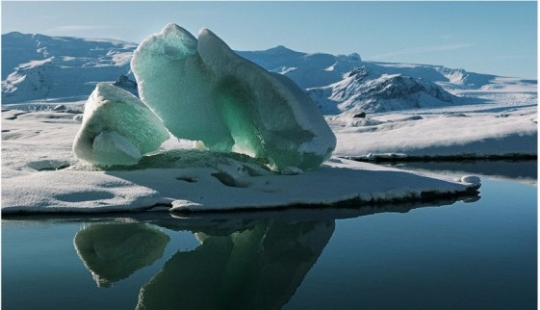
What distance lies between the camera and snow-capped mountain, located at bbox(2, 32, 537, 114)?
10819 cm

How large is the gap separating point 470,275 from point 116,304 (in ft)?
18.8

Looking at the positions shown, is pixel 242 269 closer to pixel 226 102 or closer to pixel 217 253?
pixel 217 253

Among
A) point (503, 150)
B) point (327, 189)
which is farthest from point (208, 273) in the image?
point (503, 150)

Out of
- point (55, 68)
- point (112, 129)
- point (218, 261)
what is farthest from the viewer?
point (55, 68)

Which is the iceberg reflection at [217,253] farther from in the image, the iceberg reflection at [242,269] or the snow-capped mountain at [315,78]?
the snow-capped mountain at [315,78]

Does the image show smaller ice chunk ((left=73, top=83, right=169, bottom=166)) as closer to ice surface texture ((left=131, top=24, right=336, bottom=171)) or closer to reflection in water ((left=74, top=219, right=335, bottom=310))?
ice surface texture ((left=131, top=24, right=336, bottom=171))

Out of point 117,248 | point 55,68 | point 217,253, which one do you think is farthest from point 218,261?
point 55,68

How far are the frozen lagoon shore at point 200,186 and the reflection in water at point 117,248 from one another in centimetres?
141

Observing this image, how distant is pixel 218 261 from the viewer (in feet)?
35.9

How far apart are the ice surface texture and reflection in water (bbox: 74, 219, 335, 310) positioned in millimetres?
3686

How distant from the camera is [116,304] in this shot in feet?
28.6

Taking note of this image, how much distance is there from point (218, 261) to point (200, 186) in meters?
4.92

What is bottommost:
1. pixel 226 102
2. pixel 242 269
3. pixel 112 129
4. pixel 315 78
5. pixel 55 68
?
pixel 55 68

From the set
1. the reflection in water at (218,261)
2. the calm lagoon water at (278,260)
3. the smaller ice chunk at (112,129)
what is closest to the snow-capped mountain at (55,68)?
the smaller ice chunk at (112,129)
